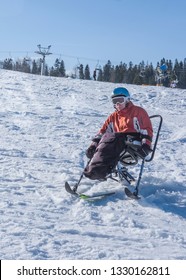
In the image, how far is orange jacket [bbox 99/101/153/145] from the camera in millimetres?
5602

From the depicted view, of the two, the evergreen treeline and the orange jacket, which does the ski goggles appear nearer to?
the orange jacket

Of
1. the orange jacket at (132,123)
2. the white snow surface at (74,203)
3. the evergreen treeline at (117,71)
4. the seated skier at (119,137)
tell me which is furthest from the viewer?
the evergreen treeline at (117,71)

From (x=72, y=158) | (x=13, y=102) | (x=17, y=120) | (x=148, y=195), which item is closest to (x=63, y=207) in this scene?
(x=148, y=195)

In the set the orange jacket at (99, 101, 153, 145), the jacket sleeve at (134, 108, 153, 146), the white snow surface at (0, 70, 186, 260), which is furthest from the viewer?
the orange jacket at (99, 101, 153, 145)

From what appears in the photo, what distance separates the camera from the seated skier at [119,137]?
5.38 metres

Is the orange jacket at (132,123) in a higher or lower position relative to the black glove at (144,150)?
higher

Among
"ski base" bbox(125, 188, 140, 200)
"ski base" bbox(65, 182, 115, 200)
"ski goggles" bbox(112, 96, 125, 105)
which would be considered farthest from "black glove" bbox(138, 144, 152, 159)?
"ski goggles" bbox(112, 96, 125, 105)

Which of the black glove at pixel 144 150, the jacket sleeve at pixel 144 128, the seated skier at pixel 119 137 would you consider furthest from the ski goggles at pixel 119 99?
the black glove at pixel 144 150

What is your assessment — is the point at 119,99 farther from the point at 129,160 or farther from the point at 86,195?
the point at 86,195

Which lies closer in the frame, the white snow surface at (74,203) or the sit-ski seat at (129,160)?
the white snow surface at (74,203)

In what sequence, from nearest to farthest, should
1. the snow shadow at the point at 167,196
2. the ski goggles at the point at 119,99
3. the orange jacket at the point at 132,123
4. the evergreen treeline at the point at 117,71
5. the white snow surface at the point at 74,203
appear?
1. the white snow surface at the point at 74,203
2. the snow shadow at the point at 167,196
3. the orange jacket at the point at 132,123
4. the ski goggles at the point at 119,99
5. the evergreen treeline at the point at 117,71

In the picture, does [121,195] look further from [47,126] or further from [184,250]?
[47,126]

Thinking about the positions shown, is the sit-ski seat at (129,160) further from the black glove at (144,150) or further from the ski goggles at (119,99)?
the ski goggles at (119,99)

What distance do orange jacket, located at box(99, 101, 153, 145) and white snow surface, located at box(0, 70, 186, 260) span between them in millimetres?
711
